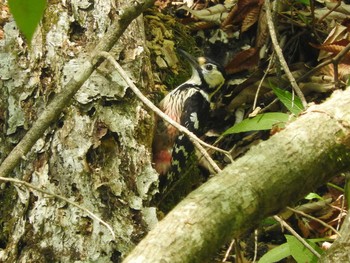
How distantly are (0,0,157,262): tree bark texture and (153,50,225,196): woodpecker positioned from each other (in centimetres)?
45

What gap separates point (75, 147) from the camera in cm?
269

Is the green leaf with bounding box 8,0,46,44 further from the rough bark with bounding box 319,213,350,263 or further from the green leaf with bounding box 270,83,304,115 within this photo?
the green leaf with bounding box 270,83,304,115

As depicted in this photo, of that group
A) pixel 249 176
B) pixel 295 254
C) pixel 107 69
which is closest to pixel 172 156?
pixel 107 69

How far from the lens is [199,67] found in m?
4.00

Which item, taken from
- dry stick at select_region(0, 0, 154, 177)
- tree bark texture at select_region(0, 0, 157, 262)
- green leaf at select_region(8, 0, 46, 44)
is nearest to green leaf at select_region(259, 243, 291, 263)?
tree bark texture at select_region(0, 0, 157, 262)

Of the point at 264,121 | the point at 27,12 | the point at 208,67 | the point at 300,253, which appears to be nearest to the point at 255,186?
the point at 27,12

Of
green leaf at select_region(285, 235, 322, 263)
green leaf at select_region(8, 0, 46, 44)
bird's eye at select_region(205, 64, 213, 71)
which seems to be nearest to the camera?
green leaf at select_region(8, 0, 46, 44)

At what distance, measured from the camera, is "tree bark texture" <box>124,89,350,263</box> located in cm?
114

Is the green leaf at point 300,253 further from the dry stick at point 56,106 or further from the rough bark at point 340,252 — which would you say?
the dry stick at point 56,106

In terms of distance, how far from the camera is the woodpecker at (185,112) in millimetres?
3396

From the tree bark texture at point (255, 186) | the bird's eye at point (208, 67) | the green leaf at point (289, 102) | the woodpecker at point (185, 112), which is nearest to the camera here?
the tree bark texture at point (255, 186)

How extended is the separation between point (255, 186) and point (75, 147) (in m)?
1.39

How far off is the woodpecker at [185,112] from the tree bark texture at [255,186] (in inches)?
63.8

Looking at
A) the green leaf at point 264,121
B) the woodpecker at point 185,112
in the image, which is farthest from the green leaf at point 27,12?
the woodpecker at point 185,112
